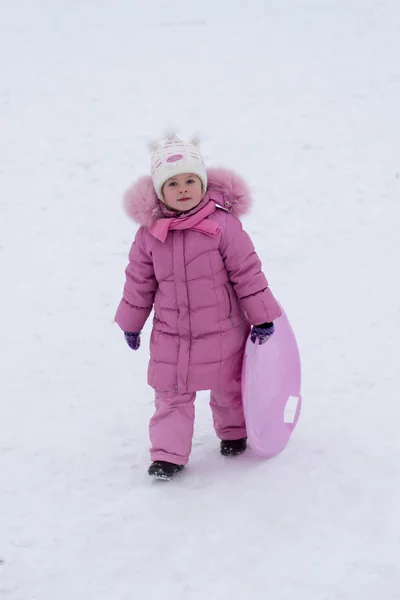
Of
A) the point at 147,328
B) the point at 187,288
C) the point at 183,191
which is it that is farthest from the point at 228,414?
the point at 147,328

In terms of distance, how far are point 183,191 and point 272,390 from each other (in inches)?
39.8

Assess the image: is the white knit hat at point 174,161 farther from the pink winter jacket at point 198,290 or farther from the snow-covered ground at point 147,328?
the snow-covered ground at point 147,328

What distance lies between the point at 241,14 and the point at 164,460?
8.10 meters

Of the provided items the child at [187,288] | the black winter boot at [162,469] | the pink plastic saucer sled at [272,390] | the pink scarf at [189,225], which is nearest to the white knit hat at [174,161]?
Answer: the child at [187,288]

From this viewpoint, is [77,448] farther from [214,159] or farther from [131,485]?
[214,159]

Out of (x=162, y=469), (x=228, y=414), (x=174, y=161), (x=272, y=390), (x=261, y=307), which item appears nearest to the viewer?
(x=174, y=161)

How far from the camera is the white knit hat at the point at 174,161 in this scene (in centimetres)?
312

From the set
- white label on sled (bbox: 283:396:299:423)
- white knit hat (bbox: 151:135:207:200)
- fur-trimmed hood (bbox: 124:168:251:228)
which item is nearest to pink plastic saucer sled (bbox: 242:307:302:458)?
white label on sled (bbox: 283:396:299:423)

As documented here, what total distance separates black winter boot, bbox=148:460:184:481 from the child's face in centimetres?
115

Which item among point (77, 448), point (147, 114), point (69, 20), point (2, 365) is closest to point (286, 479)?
→ point (77, 448)

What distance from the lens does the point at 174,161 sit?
3117 mm

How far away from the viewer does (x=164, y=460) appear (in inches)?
133

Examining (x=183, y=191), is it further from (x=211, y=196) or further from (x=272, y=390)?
(x=272, y=390)

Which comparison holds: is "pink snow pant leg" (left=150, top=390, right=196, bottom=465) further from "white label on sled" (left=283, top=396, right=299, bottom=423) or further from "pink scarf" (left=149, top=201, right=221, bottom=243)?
"pink scarf" (left=149, top=201, right=221, bottom=243)
